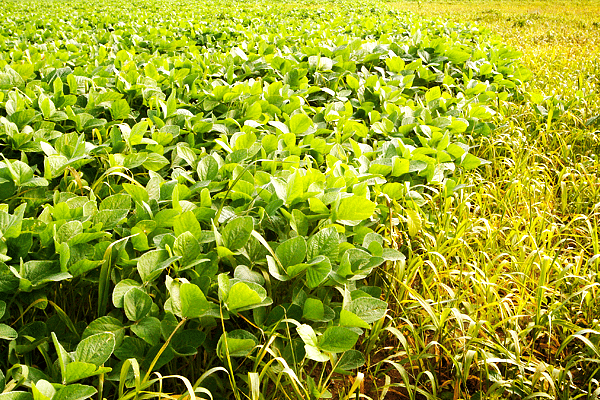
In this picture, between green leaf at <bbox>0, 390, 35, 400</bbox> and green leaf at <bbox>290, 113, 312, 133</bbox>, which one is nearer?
green leaf at <bbox>0, 390, 35, 400</bbox>

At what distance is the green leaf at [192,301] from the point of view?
1195 millimetres

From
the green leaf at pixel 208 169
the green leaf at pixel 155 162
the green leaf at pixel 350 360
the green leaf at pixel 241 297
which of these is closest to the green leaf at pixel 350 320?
the green leaf at pixel 350 360

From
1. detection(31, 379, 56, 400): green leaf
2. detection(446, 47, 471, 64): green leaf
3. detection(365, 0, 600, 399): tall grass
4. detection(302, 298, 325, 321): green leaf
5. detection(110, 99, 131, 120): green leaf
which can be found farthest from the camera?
detection(446, 47, 471, 64): green leaf

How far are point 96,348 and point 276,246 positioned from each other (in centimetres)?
61

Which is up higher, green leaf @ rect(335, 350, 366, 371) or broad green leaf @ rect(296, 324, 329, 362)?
broad green leaf @ rect(296, 324, 329, 362)

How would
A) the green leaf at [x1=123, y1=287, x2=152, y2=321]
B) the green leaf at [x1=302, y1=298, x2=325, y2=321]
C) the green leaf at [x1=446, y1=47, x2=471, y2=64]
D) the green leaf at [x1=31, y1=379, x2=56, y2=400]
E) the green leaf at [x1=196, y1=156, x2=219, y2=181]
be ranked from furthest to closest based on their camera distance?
1. the green leaf at [x1=446, y1=47, x2=471, y2=64]
2. the green leaf at [x1=196, y1=156, x2=219, y2=181]
3. the green leaf at [x1=302, y1=298, x2=325, y2=321]
4. the green leaf at [x1=123, y1=287, x2=152, y2=321]
5. the green leaf at [x1=31, y1=379, x2=56, y2=400]

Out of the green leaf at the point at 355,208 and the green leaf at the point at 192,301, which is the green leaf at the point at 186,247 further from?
the green leaf at the point at 355,208

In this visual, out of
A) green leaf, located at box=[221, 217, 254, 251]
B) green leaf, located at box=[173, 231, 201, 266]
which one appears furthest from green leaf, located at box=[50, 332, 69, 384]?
green leaf, located at box=[221, 217, 254, 251]

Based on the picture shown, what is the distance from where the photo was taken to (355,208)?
157cm

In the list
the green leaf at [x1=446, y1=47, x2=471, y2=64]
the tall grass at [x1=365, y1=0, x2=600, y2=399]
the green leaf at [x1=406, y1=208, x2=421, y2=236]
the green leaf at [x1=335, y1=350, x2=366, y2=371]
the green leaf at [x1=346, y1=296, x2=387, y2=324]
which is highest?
the green leaf at [x1=446, y1=47, x2=471, y2=64]

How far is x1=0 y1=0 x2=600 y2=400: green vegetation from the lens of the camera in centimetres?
126

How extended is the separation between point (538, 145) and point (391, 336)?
2374 mm

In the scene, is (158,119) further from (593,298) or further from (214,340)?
(593,298)

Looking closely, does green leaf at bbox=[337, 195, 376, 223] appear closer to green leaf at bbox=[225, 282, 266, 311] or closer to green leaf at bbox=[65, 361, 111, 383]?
green leaf at bbox=[225, 282, 266, 311]
